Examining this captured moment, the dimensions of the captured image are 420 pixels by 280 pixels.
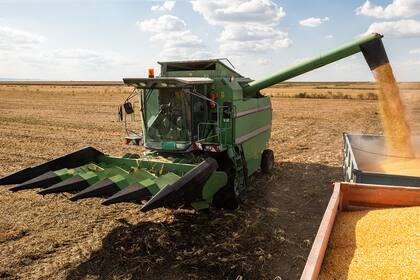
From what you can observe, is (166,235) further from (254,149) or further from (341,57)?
(341,57)

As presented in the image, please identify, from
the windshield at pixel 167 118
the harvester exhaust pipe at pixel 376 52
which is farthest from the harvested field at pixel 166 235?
the windshield at pixel 167 118

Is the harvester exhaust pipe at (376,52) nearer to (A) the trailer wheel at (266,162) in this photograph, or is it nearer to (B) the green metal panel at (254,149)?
(B) the green metal panel at (254,149)

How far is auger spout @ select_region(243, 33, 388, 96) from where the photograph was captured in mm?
7141

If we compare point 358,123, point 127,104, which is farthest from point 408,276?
point 358,123

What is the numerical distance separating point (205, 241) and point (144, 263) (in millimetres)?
1129

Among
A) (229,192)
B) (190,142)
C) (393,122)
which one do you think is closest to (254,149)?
(229,192)

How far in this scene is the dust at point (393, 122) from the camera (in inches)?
270

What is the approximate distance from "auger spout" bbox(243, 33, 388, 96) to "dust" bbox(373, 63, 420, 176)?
0.25 meters

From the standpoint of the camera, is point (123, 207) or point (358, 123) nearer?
point (123, 207)

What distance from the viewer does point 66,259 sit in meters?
5.21

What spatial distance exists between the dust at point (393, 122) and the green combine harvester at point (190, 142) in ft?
1.20

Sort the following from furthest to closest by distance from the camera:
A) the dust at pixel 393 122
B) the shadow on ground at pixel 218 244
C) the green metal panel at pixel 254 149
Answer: the green metal panel at pixel 254 149, the dust at pixel 393 122, the shadow on ground at pixel 218 244

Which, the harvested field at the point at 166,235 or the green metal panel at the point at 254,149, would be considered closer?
the harvested field at the point at 166,235

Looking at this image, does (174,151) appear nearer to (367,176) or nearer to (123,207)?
(123,207)
